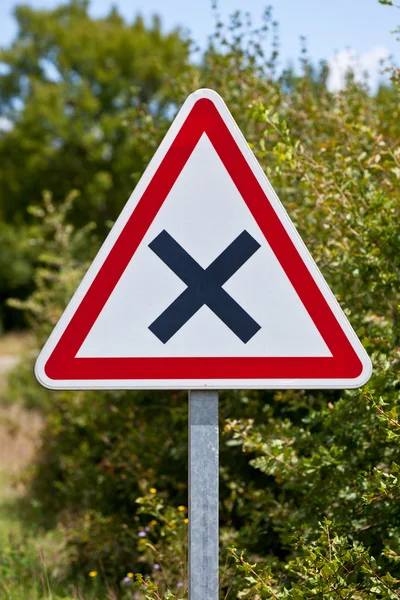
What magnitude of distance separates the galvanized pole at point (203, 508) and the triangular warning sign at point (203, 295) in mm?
118

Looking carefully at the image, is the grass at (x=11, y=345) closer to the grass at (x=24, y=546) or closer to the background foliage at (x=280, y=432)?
the grass at (x=24, y=546)

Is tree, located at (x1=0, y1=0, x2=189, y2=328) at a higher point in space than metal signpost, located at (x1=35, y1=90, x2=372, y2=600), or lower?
lower

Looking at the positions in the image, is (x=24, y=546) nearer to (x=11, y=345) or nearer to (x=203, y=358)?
(x=203, y=358)

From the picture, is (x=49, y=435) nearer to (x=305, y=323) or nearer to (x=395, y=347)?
(x=395, y=347)

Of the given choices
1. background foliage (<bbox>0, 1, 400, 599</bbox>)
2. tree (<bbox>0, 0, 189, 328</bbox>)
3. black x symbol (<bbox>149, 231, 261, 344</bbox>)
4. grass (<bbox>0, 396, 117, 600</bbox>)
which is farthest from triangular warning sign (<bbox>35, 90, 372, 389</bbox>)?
tree (<bbox>0, 0, 189, 328</bbox>)

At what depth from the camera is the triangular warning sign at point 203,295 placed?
167 cm

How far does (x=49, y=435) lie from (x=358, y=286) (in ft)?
11.9

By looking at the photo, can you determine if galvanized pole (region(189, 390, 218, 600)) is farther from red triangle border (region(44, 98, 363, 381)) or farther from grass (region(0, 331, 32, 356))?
grass (region(0, 331, 32, 356))

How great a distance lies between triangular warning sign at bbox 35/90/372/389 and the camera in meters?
1.67

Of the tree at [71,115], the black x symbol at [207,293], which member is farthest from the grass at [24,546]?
the tree at [71,115]

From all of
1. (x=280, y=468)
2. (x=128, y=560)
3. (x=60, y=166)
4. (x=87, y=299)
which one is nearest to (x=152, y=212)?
(x=87, y=299)

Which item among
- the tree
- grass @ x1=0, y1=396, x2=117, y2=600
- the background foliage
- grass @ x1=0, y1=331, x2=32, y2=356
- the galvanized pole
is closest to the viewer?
the galvanized pole

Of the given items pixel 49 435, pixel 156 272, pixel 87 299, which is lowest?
pixel 49 435

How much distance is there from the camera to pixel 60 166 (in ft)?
87.8
